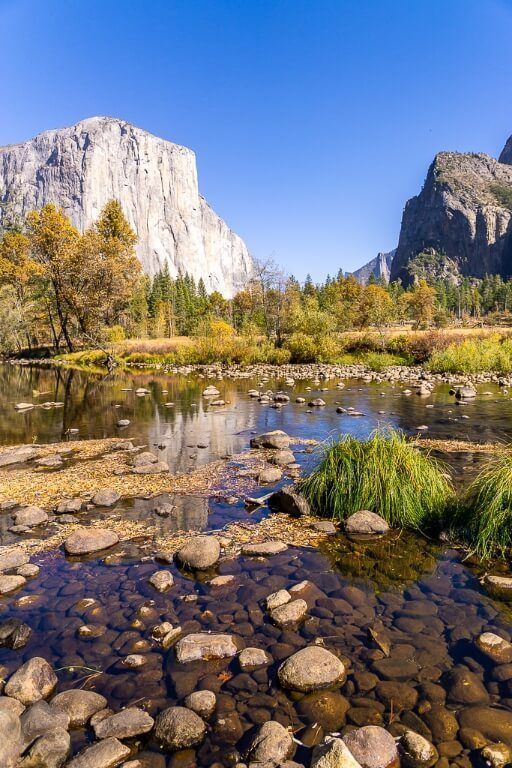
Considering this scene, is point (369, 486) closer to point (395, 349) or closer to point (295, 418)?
point (295, 418)

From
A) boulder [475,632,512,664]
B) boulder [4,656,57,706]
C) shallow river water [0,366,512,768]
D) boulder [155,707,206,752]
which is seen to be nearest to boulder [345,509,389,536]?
shallow river water [0,366,512,768]

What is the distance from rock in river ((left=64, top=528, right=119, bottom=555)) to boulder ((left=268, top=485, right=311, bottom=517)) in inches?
123

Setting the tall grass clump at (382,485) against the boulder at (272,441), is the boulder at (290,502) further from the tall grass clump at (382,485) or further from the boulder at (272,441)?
the boulder at (272,441)

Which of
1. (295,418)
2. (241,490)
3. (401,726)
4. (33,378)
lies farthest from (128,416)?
(33,378)

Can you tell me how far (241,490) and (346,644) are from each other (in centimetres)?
525

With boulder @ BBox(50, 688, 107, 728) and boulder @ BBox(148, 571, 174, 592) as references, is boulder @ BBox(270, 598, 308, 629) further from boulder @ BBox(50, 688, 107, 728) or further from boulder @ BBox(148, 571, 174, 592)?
boulder @ BBox(50, 688, 107, 728)

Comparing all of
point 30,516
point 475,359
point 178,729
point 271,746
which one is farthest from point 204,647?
point 475,359

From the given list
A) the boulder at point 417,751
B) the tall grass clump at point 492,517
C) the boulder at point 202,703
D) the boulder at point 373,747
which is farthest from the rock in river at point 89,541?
the tall grass clump at point 492,517

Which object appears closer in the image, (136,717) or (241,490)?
(136,717)

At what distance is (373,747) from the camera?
12.0 ft

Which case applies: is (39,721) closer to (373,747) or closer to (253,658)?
(253,658)

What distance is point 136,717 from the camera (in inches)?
159

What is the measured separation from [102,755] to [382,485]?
614 centimetres

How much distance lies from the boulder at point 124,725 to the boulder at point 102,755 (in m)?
0.13
